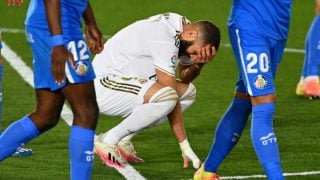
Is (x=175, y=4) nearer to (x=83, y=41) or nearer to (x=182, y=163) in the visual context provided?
(x=182, y=163)

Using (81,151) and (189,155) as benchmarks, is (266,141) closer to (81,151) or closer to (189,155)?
(189,155)

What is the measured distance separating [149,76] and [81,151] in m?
1.79

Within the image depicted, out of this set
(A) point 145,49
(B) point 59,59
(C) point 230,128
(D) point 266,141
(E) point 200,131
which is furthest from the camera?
(E) point 200,131

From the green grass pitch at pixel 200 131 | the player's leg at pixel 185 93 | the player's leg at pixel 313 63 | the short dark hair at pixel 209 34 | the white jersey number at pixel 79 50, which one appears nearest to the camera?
the white jersey number at pixel 79 50

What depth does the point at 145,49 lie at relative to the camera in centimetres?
823

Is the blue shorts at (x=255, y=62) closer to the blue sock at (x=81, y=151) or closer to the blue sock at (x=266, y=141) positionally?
the blue sock at (x=266, y=141)

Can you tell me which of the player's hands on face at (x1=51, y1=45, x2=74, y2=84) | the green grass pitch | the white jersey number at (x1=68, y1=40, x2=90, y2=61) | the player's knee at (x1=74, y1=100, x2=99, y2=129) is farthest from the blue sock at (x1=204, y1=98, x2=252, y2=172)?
the player's hands on face at (x1=51, y1=45, x2=74, y2=84)

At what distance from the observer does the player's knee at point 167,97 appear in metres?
7.83

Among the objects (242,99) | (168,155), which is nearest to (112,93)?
(168,155)

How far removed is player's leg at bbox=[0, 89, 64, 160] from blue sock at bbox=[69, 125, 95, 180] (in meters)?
0.23

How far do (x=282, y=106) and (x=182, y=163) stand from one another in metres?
2.63

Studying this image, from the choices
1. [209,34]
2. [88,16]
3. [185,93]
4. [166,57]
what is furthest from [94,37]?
[185,93]

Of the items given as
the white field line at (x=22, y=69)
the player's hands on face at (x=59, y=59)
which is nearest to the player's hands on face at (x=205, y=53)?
the white field line at (x=22, y=69)

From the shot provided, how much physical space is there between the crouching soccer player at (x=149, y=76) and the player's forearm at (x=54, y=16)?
154cm
